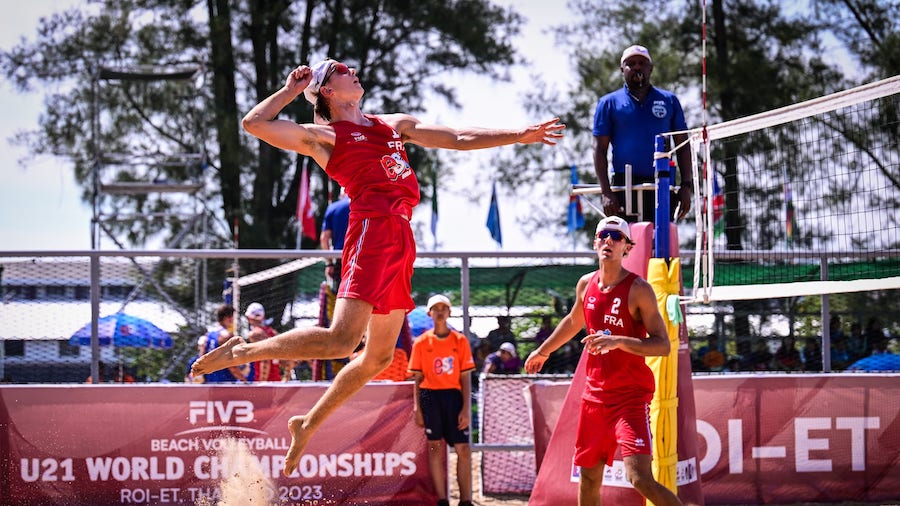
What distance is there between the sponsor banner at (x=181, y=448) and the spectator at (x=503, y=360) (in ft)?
5.91

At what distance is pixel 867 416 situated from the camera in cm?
967

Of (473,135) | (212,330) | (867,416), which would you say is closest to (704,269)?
(473,135)

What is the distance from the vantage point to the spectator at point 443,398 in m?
9.23

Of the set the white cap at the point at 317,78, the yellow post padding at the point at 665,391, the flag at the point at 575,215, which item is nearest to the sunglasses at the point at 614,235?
the yellow post padding at the point at 665,391

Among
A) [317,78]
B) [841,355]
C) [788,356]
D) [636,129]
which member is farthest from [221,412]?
[841,355]

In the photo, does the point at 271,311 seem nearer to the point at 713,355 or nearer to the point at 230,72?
the point at 713,355

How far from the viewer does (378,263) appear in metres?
6.00

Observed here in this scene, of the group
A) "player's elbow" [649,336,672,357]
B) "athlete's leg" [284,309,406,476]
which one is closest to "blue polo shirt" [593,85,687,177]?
"player's elbow" [649,336,672,357]

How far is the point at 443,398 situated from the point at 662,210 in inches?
109

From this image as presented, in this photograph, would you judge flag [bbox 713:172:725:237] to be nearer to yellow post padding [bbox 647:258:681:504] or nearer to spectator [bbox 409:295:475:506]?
spectator [bbox 409:295:475:506]

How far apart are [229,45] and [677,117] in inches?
652

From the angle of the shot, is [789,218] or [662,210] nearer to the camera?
[662,210]

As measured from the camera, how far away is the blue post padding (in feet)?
24.8

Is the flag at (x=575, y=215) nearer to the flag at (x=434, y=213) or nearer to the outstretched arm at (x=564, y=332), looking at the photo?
the flag at (x=434, y=213)
